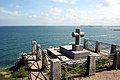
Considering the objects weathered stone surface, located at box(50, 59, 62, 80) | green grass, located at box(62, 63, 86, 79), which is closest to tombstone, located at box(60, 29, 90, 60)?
green grass, located at box(62, 63, 86, 79)

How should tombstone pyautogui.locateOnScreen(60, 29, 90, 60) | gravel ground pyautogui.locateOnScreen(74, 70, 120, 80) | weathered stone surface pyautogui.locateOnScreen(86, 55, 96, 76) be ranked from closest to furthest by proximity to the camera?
gravel ground pyautogui.locateOnScreen(74, 70, 120, 80) → weathered stone surface pyautogui.locateOnScreen(86, 55, 96, 76) → tombstone pyautogui.locateOnScreen(60, 29, 90, 60)

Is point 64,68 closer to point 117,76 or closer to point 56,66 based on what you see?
point 56,66

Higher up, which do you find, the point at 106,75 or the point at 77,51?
the point at 77,51

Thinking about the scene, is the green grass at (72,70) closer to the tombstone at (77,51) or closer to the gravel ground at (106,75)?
the gravel ground at (106,75)

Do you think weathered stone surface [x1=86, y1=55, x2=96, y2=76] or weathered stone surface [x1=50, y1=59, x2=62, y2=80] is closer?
weathered stone surface [x1=50, y1=59, x2=62, y2=80]

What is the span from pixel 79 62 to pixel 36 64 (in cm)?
372

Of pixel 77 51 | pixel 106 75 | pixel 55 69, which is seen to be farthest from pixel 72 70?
pixel 77 51

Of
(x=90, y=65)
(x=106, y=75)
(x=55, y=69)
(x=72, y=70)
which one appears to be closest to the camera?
(x=55, y=69)

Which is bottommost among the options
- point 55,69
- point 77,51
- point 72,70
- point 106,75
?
point 106,75

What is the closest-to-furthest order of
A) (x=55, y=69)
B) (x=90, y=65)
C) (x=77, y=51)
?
(x=55, y=69)
(x=90, y=65)
(x=77, y=51)

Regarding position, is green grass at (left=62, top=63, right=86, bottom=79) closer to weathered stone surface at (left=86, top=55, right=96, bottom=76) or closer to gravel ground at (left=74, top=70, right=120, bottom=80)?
weathered stone surface at (left=86, top=55, right=96, bottom=76)

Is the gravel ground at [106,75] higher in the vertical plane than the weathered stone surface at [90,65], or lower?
lower

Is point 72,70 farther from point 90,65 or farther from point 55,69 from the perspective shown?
point 55,69

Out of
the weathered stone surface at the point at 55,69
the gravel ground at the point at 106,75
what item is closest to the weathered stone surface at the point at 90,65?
the gravel ground at the point at 106,75
